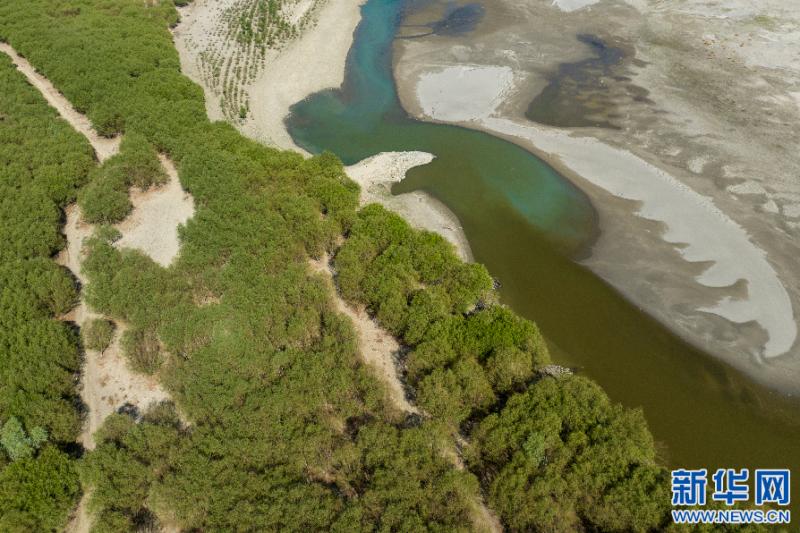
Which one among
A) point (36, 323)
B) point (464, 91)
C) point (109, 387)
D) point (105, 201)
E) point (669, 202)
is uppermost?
point (464, 91)

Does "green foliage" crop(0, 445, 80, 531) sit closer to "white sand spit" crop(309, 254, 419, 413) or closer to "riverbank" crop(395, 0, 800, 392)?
"white sand spit" crop(309, 254, 419, 413)

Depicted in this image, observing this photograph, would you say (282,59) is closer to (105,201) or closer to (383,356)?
(105,201)

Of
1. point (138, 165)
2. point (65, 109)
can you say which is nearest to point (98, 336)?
point (138, 165)

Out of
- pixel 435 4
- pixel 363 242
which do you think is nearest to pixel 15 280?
pixel 363 242

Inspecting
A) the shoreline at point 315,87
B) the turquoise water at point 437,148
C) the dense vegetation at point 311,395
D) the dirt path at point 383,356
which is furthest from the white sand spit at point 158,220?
the turquoise water at point 437,148

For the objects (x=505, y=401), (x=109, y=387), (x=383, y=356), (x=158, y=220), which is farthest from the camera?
(x=158, y=220)

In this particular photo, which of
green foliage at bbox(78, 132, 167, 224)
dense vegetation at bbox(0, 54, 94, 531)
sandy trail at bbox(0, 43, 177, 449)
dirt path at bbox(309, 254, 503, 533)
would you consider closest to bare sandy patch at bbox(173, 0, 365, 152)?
green foliage at bbox(78, 132, 167, 224)

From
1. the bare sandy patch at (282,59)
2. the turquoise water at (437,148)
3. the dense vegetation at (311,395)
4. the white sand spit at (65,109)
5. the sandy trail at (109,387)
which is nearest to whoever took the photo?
the dense vegetation at (311,395)

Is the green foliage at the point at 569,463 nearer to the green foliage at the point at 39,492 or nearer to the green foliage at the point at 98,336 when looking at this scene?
the green foliage at the point at 39,492
